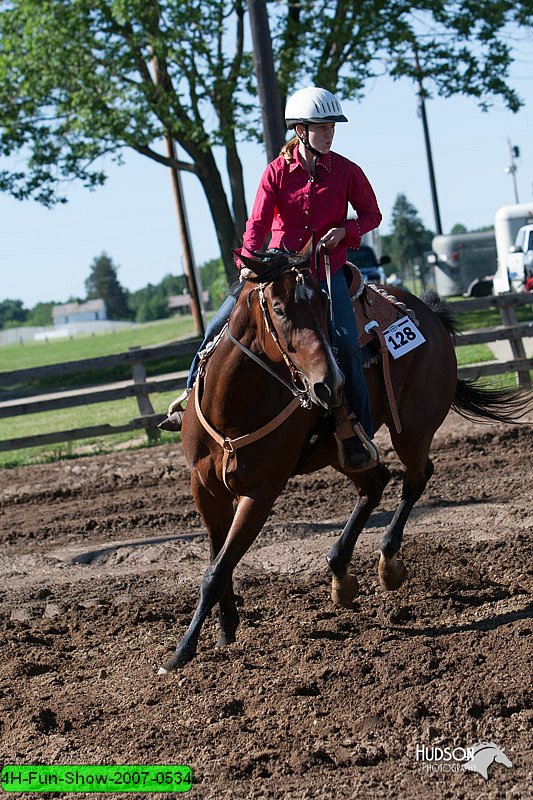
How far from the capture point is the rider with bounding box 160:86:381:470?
5438 mm

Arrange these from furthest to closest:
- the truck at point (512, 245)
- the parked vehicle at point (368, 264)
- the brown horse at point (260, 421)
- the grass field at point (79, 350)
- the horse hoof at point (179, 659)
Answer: the grass field at point (79, 350) < the parked vehicle at point (368, 264) < the truck at point (512, 245) < the horse hoof at point (179, 659) < the brown horse at point (260, 421)

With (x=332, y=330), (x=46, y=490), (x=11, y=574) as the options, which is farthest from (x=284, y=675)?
(x=46, y=490)

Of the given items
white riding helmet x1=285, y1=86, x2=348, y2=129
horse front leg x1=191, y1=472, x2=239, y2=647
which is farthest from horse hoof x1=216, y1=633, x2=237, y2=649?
white riding helmet x1=285, y1=86, x2=348, y2=129

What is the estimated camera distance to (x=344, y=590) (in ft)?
20.1

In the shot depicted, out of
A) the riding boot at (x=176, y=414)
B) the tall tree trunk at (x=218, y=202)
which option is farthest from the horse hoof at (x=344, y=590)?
the tall tree trunk at (x=218, y=202)

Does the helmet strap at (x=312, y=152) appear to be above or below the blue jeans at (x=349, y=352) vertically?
above

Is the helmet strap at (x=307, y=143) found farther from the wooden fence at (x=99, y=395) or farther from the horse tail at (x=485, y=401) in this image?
the wooden fence at (x=99, y=395)

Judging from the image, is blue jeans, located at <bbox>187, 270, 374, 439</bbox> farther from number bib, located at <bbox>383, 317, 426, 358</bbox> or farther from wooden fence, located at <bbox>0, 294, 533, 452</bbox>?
wooden fence, located at <bbox>0, 294, 533, 452</bbox>

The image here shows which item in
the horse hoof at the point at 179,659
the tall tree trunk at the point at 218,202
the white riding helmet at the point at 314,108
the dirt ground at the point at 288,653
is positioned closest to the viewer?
the dirt ground at the point at 288,653

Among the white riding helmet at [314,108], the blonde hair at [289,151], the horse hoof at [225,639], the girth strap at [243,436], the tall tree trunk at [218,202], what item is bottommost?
the horse hoof at [225,639]

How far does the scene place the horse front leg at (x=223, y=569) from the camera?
17.3 ft

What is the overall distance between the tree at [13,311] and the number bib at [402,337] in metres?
171

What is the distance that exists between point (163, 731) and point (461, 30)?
897 inches

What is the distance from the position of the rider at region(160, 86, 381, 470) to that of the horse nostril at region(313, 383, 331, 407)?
930 millimetres
